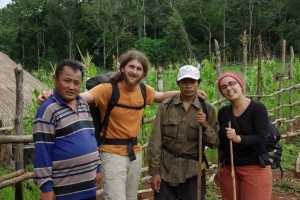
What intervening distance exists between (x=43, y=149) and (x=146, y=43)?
3326 centimetres

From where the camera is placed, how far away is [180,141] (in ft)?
8.75

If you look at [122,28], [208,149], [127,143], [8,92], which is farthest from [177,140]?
[122,28]

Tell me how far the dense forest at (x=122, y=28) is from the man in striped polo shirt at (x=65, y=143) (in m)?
31.0

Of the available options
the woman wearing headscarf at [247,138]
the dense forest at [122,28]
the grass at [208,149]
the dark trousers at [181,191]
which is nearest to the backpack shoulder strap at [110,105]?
the dark trousers at [181,191]

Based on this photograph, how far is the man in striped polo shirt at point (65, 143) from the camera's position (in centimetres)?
205

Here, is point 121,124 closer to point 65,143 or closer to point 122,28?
point 65,143

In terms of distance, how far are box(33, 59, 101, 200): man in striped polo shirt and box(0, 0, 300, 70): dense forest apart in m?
31.0

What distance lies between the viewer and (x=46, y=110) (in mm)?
2072

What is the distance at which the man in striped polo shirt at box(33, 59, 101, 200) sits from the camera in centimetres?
205

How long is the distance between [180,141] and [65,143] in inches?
34.6

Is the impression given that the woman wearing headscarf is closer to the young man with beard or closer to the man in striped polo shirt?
the young man with beard

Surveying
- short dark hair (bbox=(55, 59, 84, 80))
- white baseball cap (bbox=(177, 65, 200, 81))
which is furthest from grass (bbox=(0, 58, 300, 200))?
white baseball cap (bbox=(177, 65, 200, 81))

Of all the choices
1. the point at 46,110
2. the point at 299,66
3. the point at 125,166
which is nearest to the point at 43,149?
the point at 46,110

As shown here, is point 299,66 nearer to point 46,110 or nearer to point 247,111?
point 247,111
